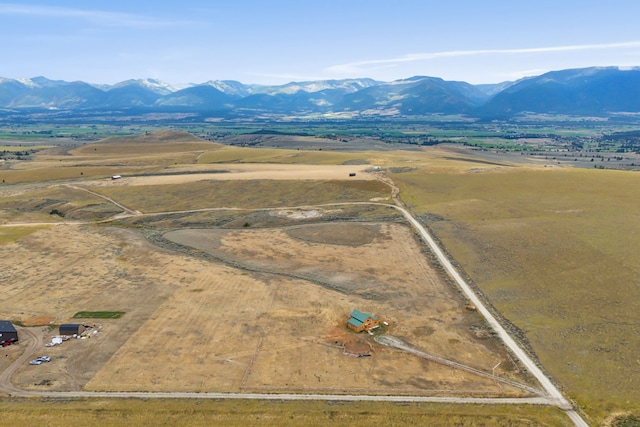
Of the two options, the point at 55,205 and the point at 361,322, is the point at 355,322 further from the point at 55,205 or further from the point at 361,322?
the point at 55,205

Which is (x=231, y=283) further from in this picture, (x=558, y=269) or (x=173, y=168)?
(x=173, y=168)

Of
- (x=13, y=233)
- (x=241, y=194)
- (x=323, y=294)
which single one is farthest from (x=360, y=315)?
(x=13, y=233)

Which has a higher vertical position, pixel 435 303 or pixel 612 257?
pixel 612 257

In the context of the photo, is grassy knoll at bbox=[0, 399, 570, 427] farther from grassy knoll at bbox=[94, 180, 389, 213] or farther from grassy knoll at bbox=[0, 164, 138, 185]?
grassy knoll at bbox=[0, 164, 138, 185]

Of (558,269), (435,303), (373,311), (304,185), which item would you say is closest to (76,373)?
(373,311)

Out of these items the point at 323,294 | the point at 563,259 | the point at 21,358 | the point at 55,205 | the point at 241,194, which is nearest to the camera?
the point at 21,358

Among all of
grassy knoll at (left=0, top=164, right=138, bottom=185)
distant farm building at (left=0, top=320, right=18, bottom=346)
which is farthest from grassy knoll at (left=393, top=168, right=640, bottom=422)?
grassy knoll at (left=0, top=164, right=138, bottom=185)

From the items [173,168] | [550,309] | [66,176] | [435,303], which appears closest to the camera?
[550,309]
